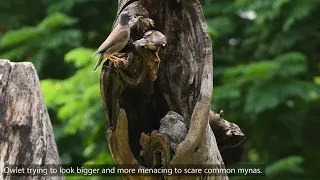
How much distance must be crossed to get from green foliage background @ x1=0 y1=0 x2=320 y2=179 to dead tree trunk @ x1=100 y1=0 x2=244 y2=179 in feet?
7.19

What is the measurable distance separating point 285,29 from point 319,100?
33.2 inches

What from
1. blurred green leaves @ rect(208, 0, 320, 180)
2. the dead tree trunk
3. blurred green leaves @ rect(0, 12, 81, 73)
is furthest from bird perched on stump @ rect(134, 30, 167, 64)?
blurred green leaves @ rect(0, 12, 81, 73)

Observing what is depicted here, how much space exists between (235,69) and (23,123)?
9.59 ft

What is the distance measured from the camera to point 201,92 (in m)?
2.87

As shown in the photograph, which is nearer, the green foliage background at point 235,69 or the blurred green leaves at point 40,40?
the green foliage background at point 235,69

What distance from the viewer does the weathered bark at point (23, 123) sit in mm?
2941

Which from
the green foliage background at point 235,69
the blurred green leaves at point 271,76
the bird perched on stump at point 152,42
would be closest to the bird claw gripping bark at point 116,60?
the bird perched on stump at point 152,42

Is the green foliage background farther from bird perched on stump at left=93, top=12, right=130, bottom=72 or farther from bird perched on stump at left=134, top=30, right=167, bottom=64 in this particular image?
bird perched on stump at left=134, top=30, right=167, bottom=64

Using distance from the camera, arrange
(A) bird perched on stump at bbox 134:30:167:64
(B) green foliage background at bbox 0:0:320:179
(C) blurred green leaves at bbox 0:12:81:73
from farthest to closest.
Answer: (C) blurred green leaves at bbox 0:12:81:73
(B) green foliage background at bbox 0:0:320:179
(A) bird perched on stump at bbox 134:30:167:64

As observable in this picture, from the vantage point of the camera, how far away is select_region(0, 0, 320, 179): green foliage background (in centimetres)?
543

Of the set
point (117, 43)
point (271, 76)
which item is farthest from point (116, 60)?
point (271, 76)

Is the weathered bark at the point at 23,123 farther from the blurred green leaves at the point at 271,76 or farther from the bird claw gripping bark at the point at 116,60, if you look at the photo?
the blurred green leaves at the point at 271,76

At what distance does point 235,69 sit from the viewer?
5.55m

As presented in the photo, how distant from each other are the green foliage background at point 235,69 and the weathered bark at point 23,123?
2091mm
